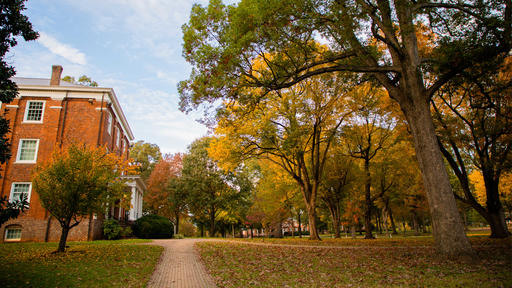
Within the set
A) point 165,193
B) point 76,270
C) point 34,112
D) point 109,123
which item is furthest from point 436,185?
point 165,193

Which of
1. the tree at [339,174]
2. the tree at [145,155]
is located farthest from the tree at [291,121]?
the tree at [145,155]

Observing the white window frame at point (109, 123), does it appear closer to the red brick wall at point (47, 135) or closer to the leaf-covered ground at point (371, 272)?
the red brick wall at point (47, 135)

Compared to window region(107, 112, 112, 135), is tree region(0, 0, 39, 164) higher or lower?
lower

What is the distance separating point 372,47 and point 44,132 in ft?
76.7

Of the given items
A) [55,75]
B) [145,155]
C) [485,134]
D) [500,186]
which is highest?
[55,75]

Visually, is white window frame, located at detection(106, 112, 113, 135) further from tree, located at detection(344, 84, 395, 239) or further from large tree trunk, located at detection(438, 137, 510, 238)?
large tree trunk, located at detection(438, 137, 510, 238)

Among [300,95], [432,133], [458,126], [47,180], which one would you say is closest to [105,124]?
[47,180]

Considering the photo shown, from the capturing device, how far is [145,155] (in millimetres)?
47781

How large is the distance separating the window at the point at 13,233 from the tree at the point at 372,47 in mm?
17964

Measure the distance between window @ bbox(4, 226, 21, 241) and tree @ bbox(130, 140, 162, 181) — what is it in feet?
82.6

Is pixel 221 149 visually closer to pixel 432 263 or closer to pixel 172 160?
pixel 432 263

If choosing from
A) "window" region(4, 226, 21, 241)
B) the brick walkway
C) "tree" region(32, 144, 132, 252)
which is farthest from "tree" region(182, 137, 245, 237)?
the brick walkway

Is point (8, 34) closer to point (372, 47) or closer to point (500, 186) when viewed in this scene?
point (372, 47)

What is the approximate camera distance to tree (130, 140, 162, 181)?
46750 millimetres
